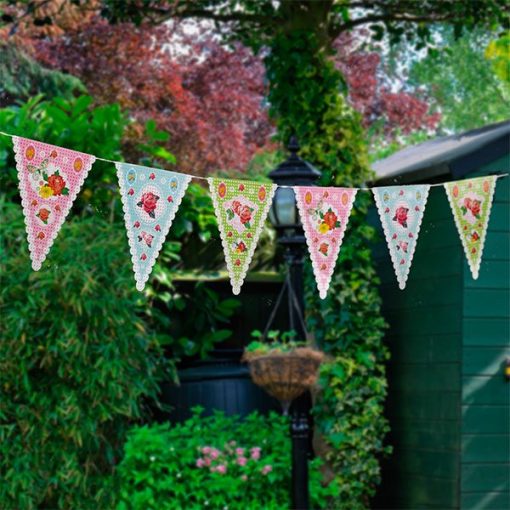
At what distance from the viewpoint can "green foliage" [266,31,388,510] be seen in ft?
21.3

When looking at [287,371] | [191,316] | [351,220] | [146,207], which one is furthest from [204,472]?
[146,207]

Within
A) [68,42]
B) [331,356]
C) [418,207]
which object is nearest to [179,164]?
[68,42]

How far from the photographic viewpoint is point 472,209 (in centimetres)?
462

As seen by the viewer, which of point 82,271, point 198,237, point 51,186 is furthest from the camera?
point 198,237

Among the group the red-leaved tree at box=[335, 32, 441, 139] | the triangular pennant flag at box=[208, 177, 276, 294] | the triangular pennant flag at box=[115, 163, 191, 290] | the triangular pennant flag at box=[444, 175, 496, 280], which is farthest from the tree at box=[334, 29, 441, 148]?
the triangular pennant flag at box=[115, 163, 191, 290]

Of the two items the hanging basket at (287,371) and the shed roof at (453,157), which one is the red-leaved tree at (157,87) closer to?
the shed roof at (453,157)

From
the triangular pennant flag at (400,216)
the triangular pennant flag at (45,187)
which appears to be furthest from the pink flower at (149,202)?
the triangular pennant flag at (400,216)

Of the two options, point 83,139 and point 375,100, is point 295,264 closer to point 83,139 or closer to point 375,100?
point 83,139

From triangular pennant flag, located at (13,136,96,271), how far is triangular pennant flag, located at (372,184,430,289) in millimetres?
1293

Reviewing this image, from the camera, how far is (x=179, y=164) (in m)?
12.1

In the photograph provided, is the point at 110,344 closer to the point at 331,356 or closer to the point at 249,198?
the point at 331,356

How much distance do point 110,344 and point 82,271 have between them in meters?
0.47

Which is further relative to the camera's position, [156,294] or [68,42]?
[68,42]

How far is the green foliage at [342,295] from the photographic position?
6488mm
